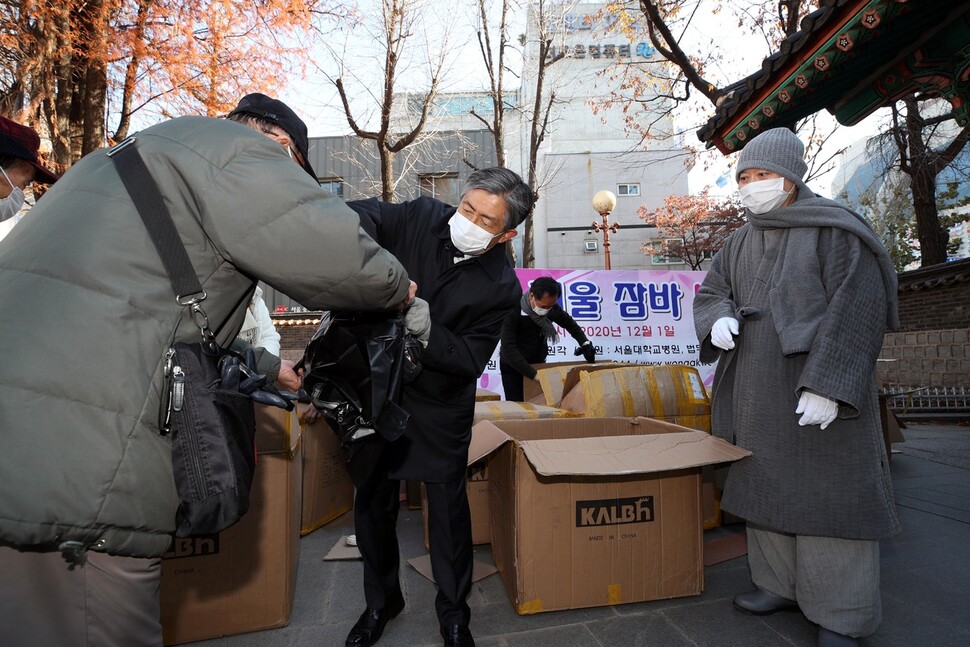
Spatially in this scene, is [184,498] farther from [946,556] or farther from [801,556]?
[946,556]

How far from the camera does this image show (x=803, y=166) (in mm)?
2100

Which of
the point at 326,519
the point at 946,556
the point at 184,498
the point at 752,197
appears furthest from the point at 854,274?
the point at 326,519

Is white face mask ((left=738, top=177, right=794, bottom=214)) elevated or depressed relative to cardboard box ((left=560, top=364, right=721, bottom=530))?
elevated

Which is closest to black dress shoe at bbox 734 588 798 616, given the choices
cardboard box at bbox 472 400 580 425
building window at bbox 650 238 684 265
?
cardboard box at bbox 472 400 580 425

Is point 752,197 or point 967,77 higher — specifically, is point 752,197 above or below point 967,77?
below

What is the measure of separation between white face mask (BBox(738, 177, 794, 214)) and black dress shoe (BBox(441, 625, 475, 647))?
6.10 ft

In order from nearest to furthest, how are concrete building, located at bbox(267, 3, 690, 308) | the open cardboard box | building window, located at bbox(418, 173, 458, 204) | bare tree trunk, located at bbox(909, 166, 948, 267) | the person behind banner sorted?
1. the open cardboard box
2. the person behind banner
3. bare tree trunk, located at bbox(909, 166, 948, 267)
4. concrete building, located at bbox(267, 3, 690, 308)
5. building window, located at bbox(418, 173, 458, 204)

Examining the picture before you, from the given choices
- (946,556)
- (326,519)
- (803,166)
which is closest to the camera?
(803,166)

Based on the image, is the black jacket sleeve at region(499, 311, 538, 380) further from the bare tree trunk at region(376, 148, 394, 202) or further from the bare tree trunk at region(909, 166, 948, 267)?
the bare tree trunk at region(909, 166, 948, 267)

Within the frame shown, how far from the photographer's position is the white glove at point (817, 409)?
5.97 feet

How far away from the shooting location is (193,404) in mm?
948

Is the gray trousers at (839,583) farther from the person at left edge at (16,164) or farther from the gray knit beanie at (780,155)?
the person at left edge at (16,164)

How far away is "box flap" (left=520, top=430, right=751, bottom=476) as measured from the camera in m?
1.87

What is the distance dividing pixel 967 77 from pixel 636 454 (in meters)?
2.74
